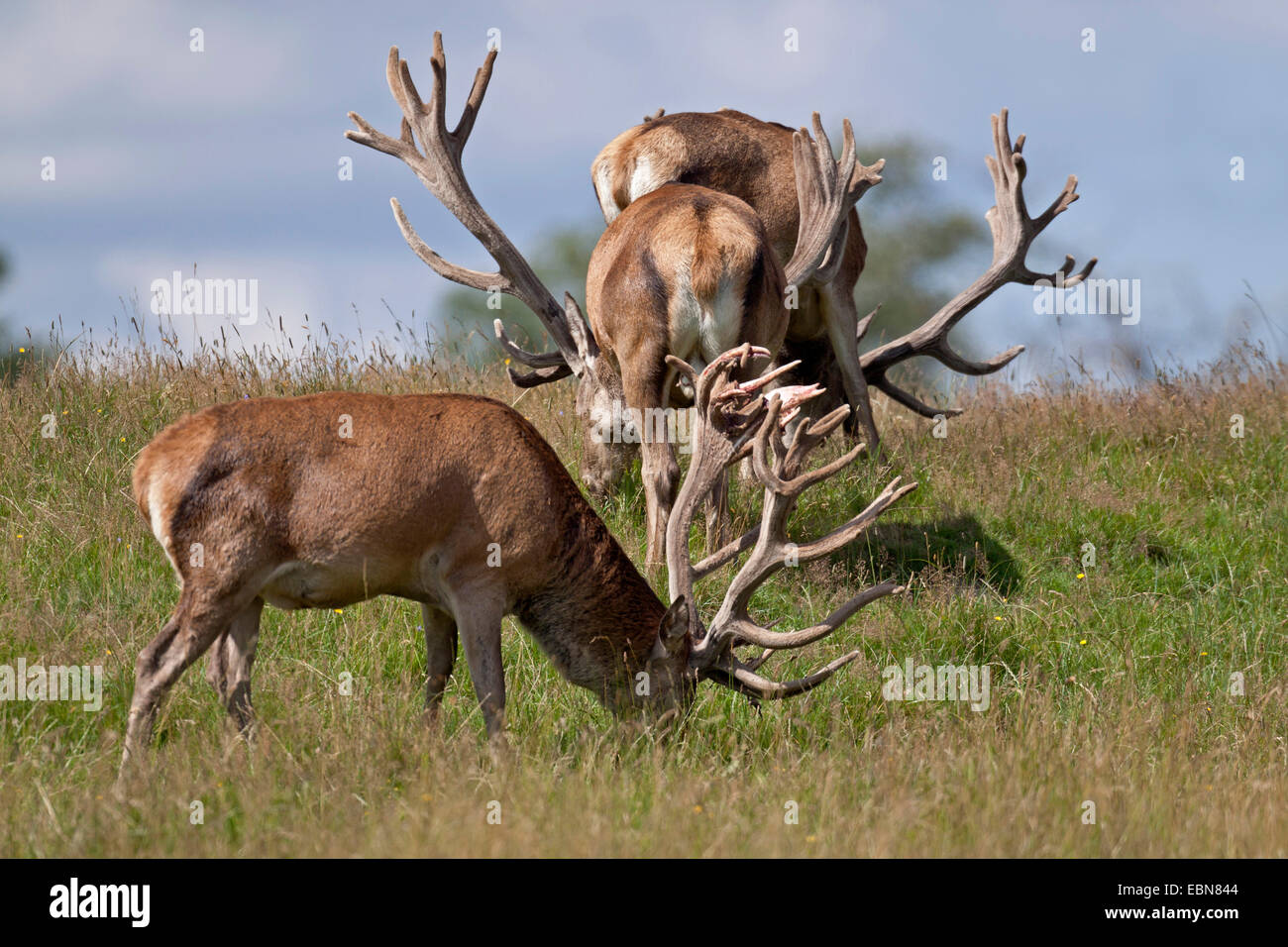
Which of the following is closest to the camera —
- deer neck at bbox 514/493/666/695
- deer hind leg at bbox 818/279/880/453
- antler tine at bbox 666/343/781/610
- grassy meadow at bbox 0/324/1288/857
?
grassy meadow at bbox 0/324/1288/857

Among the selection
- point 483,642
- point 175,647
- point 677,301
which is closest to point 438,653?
point 483,642

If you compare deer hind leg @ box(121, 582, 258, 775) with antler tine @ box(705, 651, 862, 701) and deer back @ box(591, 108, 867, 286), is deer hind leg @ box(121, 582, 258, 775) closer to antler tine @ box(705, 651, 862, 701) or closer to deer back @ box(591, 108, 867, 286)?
antler tine @ box(705, 651, 862, 701)

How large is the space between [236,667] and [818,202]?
5081mm

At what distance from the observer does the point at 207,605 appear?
466 centimetres

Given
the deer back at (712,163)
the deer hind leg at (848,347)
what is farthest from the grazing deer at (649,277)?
the deer hind leg at (848,347)

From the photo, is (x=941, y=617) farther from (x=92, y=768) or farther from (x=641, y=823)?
(x=92, y=768)

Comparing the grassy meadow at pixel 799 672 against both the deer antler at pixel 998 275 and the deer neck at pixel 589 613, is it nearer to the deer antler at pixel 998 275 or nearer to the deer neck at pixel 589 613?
the deer neck at pixel 589 613

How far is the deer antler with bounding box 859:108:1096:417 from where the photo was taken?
9.95 meters

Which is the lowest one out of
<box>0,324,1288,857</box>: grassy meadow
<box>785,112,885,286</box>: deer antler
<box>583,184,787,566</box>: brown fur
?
<box>0,324,1288,857</box>: grassy meadow

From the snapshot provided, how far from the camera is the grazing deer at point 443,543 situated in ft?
15.4

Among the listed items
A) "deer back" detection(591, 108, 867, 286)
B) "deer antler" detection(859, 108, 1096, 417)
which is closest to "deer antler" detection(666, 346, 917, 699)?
"deer back" detection(591, 108, 867, 286)

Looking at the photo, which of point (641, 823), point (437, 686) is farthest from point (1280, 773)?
point (437, 686)

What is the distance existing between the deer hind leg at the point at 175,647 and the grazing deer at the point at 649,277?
2839 millimetres

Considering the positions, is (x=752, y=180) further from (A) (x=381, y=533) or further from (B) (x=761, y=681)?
(A) (x=381, y=533)
